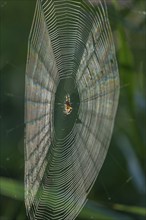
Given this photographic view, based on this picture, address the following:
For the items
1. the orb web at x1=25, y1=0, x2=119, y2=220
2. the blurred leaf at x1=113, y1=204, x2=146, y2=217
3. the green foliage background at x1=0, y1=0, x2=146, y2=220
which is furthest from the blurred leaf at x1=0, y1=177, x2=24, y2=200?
the blurred leaf at x1=113, y1=204, x2=146, y2=217

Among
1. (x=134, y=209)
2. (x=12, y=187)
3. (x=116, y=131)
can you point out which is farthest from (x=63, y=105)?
(x=116, y=131)

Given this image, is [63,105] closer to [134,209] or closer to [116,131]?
[134,209]

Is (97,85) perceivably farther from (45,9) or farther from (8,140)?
(8,140)

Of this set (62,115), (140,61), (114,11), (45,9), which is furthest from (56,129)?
(140,61)

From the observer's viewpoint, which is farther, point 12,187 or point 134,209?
point 134,209

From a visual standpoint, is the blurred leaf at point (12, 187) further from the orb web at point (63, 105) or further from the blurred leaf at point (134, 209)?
the blurred leaf at point (134, 209)

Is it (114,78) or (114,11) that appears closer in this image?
(114,78)

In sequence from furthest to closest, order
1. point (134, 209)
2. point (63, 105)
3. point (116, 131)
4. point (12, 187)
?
point (116, 131) → point (134, 209) → point (12, 187) → point (63, 105)
